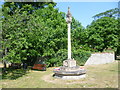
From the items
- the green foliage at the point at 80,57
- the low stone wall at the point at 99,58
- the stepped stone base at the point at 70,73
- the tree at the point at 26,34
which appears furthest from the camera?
the low stone wall at the point at 99,58

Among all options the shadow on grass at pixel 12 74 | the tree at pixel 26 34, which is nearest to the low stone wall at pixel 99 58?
the tree at pixel 26 34

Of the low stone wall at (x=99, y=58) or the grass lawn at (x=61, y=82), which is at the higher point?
the low stone wall at (x=99, y=58)

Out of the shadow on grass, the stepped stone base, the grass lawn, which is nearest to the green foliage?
the shadow on grass

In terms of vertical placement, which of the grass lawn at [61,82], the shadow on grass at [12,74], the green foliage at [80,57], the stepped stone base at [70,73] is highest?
the green foliage at [80,57]

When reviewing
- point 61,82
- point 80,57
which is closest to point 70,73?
point 61,82

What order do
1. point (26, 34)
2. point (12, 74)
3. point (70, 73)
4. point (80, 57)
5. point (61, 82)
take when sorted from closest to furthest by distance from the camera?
1. point (61, 82)
2. point (70, 73)
3. point (26, 34)
4. point (12, 74)
5. point (80, 57)

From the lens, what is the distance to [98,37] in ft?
94.3

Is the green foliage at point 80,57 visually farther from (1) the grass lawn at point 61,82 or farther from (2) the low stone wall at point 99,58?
(1) the grass lawn at point 61,82

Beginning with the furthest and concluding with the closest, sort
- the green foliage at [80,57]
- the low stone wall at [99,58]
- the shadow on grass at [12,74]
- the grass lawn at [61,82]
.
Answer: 1. the low stone wall at [99,58]
2. the green foliage at [80,57]
3. the shadow on grass at [12,74]
4. the grass lawn at [61,82]

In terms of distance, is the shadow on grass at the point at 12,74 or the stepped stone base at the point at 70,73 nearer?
the stepped stone base at the point at 70,73

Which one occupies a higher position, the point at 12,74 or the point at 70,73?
the point at 70,73

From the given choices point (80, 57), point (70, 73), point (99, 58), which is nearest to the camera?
point (70, 73)

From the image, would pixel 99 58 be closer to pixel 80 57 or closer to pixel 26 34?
pixel 80 57

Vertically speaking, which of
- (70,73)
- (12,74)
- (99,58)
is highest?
(99,58)
